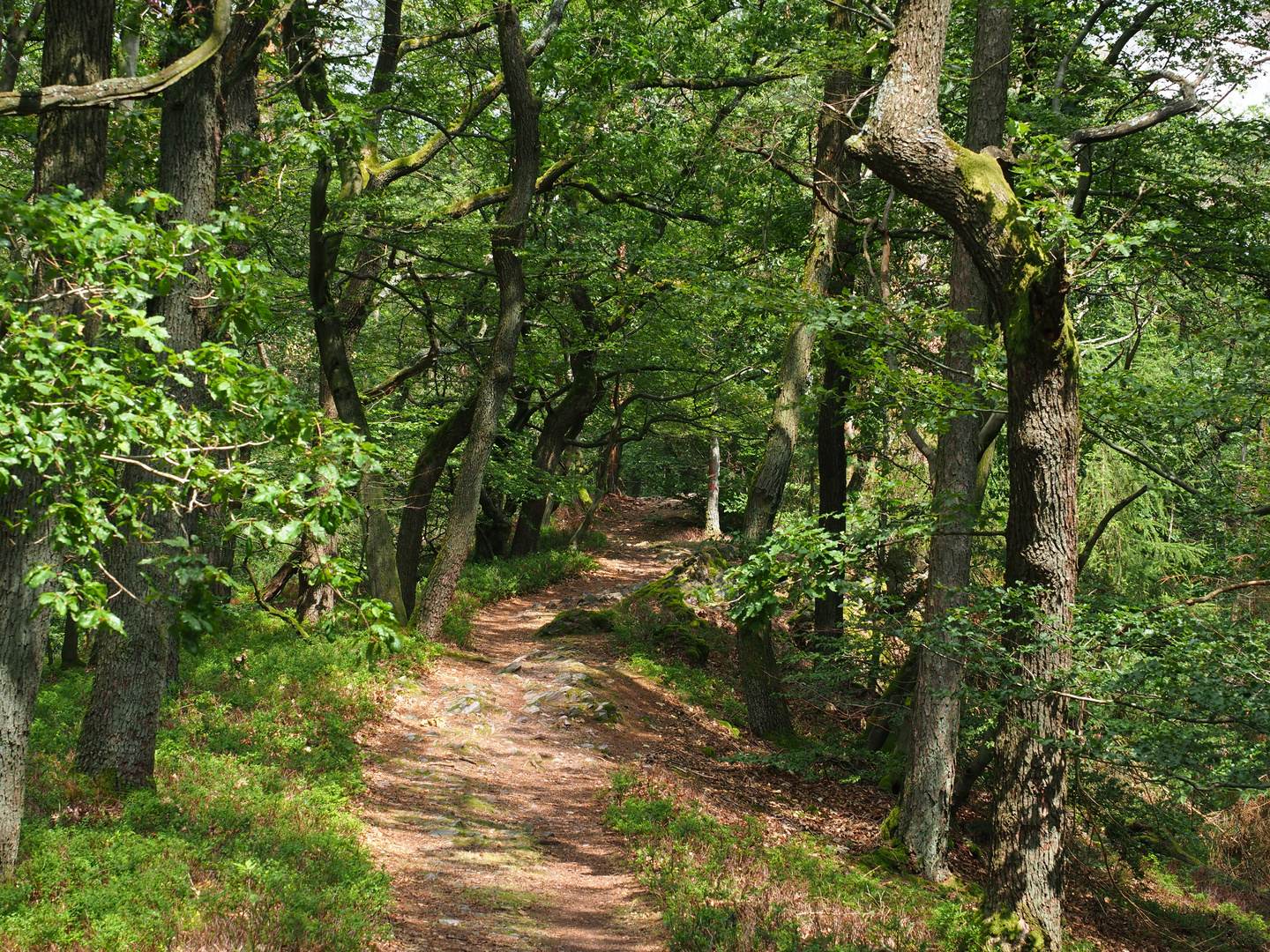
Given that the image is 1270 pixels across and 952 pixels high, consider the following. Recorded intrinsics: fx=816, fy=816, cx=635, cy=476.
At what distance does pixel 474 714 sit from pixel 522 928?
4.74m

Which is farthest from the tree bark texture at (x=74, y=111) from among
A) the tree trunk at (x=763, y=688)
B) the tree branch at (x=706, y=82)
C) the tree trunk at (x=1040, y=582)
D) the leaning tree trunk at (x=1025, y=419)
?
the tree trunk at (x=763, y=688)

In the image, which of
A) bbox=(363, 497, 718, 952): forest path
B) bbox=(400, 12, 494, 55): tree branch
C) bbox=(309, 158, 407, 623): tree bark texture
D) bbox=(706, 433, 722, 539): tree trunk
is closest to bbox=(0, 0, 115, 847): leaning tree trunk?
bbox=(363, 497, 718, 952): forest path

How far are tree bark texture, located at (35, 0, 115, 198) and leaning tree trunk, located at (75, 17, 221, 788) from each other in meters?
0.97

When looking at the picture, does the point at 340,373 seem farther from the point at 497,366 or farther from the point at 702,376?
the point at 702,376

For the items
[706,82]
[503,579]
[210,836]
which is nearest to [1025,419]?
[210,836]

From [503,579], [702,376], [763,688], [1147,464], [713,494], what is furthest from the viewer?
[713,494]

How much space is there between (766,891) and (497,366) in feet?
27.3

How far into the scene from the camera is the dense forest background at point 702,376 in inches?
157

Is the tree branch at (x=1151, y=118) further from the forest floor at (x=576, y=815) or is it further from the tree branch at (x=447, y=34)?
the tree branch at (x=447, y=34)

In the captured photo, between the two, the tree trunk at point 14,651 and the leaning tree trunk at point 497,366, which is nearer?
the tree trunk at point 14,651

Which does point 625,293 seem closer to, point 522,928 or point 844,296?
point 844,296

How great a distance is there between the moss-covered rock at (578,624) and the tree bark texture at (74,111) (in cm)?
1169

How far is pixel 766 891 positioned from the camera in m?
6.37

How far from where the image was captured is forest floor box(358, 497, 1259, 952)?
5.97m
